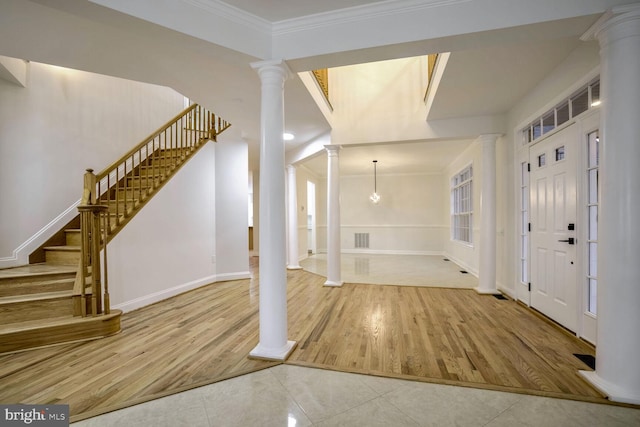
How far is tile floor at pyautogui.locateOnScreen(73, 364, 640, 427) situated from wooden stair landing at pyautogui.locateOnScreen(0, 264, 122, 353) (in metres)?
1.51

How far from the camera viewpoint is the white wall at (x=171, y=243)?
3.66 m

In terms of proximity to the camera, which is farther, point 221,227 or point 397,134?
point 221,227

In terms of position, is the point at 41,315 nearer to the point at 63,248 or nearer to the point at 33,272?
the point at 33,272

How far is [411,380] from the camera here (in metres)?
2.06

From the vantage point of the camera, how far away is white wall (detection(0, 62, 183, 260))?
3541 mm

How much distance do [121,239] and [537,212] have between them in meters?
5.27

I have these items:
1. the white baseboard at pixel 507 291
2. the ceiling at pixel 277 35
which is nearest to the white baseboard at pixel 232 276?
the ceiling at pixel 277 35

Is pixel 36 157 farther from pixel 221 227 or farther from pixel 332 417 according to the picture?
pixel 332 417

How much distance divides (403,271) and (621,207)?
491 centimetres

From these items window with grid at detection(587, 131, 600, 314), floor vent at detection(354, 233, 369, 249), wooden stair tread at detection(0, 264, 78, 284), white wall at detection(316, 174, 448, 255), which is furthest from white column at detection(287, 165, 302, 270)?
window with grid at detection(587, 131, 600, 314)

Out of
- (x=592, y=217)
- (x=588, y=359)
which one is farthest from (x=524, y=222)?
(x=588, y=359)

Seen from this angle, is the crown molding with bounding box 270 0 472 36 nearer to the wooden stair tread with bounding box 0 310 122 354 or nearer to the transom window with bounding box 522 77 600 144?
the transom window with bounding box 522 77 600 144

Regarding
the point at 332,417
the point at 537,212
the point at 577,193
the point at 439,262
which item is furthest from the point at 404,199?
the point at 332,417

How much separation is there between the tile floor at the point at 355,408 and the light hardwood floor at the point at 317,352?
10 centimetres
